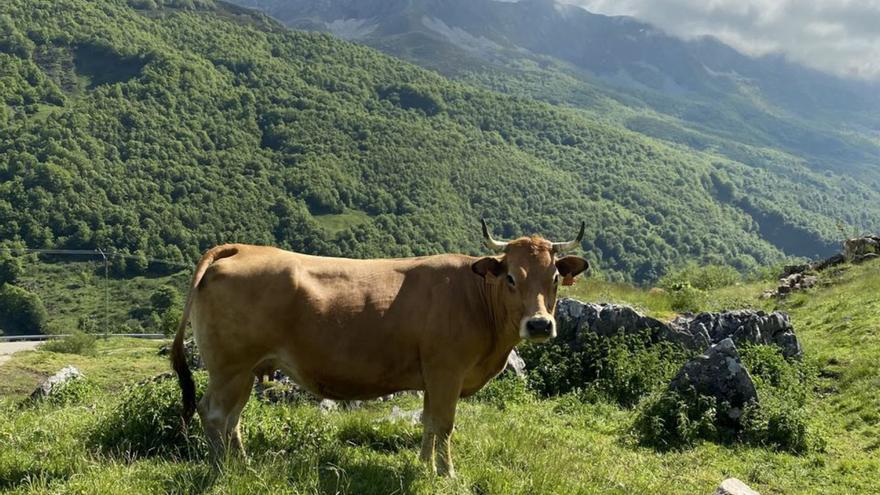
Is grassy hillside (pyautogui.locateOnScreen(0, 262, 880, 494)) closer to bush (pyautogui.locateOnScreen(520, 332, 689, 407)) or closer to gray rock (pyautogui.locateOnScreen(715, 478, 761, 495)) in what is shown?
bush (pyautogui.locateOnScreen(520, 332, 689, 407))

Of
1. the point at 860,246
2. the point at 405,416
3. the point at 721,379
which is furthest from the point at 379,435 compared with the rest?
the point at 860,246

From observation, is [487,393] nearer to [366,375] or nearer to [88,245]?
[366,375]

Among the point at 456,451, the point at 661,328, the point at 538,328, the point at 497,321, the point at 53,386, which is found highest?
the point at 538,328

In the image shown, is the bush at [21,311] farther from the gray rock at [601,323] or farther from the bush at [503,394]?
the bush at [503,394]

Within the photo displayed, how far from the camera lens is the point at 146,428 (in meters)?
7.83

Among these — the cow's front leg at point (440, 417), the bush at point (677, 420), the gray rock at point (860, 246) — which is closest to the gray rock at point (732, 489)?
the bush at point (677, 420)

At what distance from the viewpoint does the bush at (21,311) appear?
110 meters

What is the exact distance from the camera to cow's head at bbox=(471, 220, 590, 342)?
7.05 m

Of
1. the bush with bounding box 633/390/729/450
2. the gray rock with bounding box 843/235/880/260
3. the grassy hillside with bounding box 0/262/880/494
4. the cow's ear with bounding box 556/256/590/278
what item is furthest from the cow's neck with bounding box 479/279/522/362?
the gray rock with bounding box 843/235/880/260

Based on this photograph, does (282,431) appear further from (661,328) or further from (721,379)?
(661,328)

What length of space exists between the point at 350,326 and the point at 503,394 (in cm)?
531

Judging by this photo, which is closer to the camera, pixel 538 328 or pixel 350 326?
pixel 538 328

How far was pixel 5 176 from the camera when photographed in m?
158

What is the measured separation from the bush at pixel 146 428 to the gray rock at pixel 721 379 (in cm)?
753
